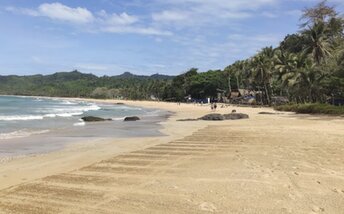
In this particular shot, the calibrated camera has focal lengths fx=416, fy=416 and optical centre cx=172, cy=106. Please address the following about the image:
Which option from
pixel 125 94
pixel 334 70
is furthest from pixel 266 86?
pixel 125 94

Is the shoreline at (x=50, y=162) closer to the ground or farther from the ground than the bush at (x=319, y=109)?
closer to the ground

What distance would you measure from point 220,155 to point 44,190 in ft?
19.4

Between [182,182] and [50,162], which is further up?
[182,182]

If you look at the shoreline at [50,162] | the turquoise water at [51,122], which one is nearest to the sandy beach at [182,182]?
the shoreline at [50,162]

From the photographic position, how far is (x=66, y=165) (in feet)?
38.8

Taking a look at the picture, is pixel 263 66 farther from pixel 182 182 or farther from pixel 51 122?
pixel 182 182

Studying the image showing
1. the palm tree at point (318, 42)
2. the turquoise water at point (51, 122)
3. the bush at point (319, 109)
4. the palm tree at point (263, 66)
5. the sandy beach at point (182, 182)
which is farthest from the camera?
the palm tree at point (263, 66)

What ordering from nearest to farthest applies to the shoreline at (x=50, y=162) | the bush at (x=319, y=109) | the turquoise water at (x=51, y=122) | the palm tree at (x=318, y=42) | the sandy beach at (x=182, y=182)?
the sandy beach at (x=182, y=182) → the shoreline at (x=50, y=162) → the turquoise water at (x=51, y=122) → the bush at (x=319, y=109) → the palm tree at (x=318, y=42)

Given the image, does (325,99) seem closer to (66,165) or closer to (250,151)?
(250,151)

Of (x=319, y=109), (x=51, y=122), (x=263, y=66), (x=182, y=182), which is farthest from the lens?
(x=263, y=66)

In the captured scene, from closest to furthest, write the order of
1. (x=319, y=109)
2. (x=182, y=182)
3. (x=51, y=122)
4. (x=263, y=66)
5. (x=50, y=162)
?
(x=182, y=182) < (x=50, y=162) < (x=51, y=122) < (x=319, y=109) < (x=263, y=66)

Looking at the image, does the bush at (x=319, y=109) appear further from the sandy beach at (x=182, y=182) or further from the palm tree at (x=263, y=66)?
the palm tree at (x=263, y=66)

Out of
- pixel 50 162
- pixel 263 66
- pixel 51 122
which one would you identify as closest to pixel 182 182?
pixel 50 162

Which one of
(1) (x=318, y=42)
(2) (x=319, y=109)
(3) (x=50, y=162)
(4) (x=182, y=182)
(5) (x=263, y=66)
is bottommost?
(3) (x=50, y=162)
